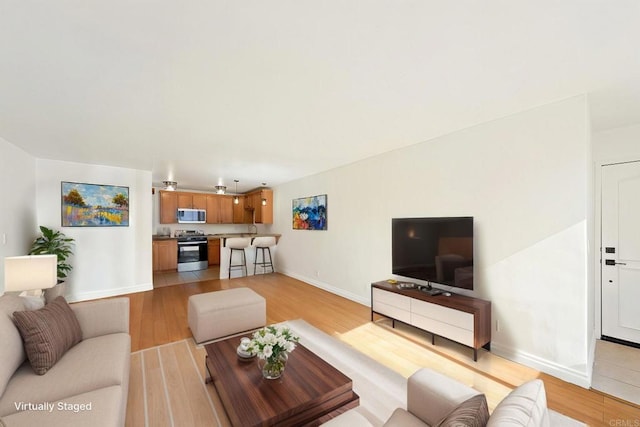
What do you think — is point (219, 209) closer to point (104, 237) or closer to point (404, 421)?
point (104, 237)

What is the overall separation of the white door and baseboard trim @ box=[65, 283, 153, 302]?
283 inches

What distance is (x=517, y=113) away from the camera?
2559 mm

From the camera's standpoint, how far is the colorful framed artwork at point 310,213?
5361mm

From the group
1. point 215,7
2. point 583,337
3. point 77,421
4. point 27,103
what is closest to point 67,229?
point 27,103

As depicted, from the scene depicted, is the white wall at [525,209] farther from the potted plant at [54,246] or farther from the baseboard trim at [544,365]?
the potted plant at [54,246]

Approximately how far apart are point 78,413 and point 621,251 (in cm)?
500

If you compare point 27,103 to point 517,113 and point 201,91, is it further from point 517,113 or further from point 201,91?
point 517,113

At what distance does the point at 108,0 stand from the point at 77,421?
6.55ft

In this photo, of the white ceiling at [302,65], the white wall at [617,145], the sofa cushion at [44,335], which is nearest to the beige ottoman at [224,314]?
the sofa cushion at [44,335]

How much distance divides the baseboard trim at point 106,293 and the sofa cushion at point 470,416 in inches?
227

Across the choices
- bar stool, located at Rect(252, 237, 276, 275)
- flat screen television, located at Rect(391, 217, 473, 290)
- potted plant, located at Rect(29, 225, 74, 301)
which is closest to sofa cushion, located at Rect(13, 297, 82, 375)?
potted plant, located at Rect(29, 225, 74, 301)

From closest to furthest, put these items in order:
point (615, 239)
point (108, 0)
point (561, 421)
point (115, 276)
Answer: point (108, 0), point (561, 421), point (615, 239), point (115, 276)

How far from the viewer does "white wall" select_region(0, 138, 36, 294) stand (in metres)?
3.10

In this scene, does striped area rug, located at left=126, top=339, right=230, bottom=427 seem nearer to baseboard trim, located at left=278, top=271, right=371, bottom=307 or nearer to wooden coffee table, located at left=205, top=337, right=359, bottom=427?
wooden coffee table, located at left=205, top=337, right=359, bottom=427
